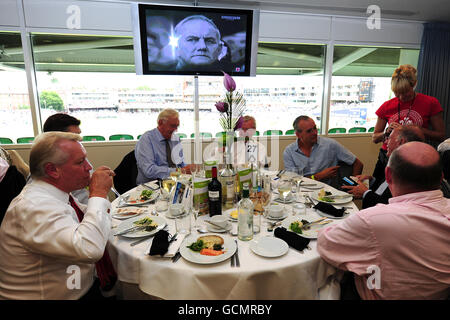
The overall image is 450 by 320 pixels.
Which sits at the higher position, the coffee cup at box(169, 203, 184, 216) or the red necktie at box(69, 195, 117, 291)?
the coffee cup at box(169, 203, 184, 216)

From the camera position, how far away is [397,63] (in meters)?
4.71

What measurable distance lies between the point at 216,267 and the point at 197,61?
A: 9.86 ft

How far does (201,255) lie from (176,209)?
458mm

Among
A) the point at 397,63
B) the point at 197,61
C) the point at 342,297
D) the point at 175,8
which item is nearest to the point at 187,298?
the point at 342,297

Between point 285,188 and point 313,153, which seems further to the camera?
point 313,153

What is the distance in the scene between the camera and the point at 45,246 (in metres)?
1.01

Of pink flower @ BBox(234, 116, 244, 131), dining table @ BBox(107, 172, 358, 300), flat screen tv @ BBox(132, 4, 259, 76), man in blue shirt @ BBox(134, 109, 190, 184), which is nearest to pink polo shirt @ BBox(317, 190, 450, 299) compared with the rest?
dining table @ BBox(107, 172, 358, 300)

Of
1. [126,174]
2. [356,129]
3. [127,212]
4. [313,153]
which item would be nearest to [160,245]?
[127,212]

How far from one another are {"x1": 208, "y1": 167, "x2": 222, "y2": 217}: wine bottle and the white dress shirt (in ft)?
1.92

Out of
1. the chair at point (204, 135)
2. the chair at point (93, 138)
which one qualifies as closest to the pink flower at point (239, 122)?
the chair at point (204, 135)

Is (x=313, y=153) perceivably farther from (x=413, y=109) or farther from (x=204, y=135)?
(x=204, y=135)

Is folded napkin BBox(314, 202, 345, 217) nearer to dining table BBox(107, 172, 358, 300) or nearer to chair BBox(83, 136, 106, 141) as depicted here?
dining table BBox(107, 172, 358, 300)

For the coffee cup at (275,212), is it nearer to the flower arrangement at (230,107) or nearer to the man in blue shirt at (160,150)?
the flower arrangement at (230,107)

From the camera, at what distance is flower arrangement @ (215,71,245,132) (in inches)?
60.9
